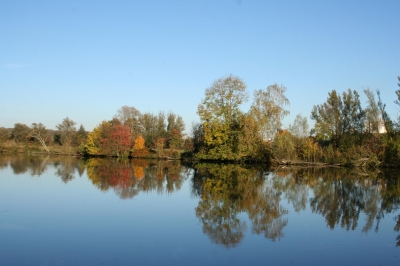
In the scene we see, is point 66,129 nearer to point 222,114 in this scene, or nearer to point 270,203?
point 222,114

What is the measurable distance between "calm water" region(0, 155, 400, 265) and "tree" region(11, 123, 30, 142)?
39670 millimetres

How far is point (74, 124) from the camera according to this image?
2003 inches

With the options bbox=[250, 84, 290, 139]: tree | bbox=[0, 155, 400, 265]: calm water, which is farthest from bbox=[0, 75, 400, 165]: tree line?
bbox=[0, 155, 400, 265]: calm water

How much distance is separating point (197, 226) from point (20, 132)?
48722 mm

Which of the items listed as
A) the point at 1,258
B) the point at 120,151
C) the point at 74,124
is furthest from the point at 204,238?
the point at 74,124

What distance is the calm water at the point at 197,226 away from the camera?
578 centimetres

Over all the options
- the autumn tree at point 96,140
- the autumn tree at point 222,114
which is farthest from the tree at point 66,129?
the autumn tree at point 222,114

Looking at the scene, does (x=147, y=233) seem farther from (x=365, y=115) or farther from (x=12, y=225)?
(x=365, y=115)

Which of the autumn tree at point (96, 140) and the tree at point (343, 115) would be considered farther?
the autumn tree at point (96, 140)

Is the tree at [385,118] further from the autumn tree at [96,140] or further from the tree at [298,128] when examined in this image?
the autumn tree at [96,140]

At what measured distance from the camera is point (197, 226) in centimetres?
782

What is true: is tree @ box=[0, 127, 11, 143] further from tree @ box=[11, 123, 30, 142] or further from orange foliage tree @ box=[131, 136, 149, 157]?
orange foliage tree @ box=[131, 136, 149, 157]

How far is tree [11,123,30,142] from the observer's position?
162ft

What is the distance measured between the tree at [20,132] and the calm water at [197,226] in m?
39.7
